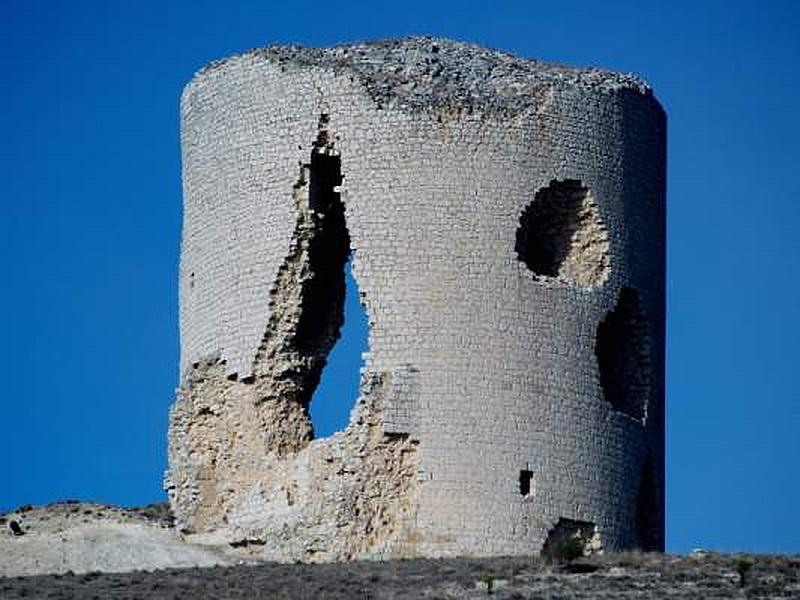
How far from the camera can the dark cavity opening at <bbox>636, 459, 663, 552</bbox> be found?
1550 inches

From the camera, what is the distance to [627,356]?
39844 mm

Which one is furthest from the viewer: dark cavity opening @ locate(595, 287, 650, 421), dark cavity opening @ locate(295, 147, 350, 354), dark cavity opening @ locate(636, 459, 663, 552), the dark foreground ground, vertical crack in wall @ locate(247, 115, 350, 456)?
dark cavity opening @ locate(595, 287, 650, 421)

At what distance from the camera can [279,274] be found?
3875cm

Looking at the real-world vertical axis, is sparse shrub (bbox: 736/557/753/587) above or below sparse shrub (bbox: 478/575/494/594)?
above

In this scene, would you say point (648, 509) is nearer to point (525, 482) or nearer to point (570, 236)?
point (525, 482)

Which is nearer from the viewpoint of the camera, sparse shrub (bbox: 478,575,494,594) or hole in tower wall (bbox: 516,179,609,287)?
sparse shrub (bbox: 478,575,494,594)

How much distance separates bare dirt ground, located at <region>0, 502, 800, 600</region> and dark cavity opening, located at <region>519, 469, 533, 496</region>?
166 cm

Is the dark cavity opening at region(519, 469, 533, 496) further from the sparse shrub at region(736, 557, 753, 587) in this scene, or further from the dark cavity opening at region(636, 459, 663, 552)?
the sparse shrub at region(736, 557, 753, 587)

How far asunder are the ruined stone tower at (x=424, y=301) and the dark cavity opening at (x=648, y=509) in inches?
1.6

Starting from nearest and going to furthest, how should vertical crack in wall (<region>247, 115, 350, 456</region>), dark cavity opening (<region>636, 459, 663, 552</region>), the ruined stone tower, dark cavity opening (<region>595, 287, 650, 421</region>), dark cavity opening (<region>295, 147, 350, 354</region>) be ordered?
the ruined stone tower
vertical crack in wall (<region>247, 115, 350, 456</region>)
dark cavity opening (<region>295, 147, 350, 354</region>)
dark cavity opening (<region>636, 459, 663, 552</region>)
dark cavity opening (<region>595, 287, 650, 421</region>)

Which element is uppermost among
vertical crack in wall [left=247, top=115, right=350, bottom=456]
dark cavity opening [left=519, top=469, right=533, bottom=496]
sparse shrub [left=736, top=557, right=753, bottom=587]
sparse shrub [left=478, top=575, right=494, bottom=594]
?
vertical crack in wall [left=247, top=115, right=350, bottom=456]

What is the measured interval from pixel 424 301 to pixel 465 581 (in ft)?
15.4

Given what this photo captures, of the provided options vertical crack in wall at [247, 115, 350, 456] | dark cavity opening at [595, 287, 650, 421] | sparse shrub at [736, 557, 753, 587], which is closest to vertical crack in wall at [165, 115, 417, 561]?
vertical crack in wall at [247, 115, 350, 456]

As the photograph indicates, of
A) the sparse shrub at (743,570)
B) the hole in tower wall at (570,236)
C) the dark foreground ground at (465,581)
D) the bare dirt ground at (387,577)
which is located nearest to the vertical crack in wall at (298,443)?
the bare dirt ground at (387,577)
